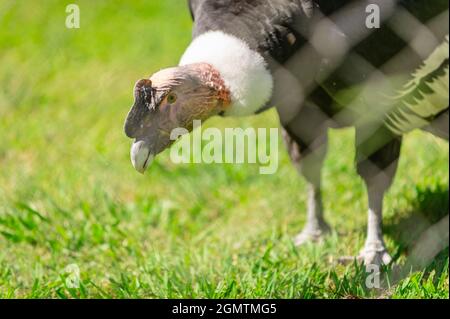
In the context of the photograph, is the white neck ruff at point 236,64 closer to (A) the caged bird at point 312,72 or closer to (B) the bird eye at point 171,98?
(A) the caged bird at point 312,72

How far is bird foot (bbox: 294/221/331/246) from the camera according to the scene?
10.0 ft

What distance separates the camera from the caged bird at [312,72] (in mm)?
2180

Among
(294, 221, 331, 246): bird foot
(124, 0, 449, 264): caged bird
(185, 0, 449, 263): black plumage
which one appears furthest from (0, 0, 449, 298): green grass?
(124, 0, 449, 264): caged bird

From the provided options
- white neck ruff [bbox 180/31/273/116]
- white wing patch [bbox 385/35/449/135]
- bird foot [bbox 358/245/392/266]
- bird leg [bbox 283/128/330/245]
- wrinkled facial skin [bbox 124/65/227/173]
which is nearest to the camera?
wrinkled facial skin [bbox 124/65/227/173]

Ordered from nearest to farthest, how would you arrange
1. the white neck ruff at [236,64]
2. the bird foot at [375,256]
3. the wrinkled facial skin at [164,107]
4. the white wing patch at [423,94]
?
the wrinkled facial skin at [164,107] < the white neck ruff at [236,64] < the white wing patch at [423,94] < the bird foot at [375,256]

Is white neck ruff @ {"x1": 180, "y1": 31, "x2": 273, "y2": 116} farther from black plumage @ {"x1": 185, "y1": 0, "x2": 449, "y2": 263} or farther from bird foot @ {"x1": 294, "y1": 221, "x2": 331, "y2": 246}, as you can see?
bird foot @ {"x1": 294, "y1": 221, "x2": 331, "y2": 246}

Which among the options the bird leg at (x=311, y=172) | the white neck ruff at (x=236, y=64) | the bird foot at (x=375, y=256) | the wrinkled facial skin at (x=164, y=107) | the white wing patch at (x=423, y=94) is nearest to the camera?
the wrinkled facial skin at (x=164, y=107)

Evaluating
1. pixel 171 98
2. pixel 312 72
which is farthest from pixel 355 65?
pixel 171 98

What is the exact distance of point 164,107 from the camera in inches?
85.0

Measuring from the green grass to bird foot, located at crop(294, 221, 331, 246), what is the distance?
6 cm

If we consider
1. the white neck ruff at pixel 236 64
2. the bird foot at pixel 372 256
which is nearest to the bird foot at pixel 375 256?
the bird foot at pixel 372 256

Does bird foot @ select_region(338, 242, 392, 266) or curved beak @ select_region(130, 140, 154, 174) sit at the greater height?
curved beak @ select_region(130, 140, 154, 174)

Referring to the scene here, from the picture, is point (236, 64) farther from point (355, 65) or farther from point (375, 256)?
point (375, 256)
